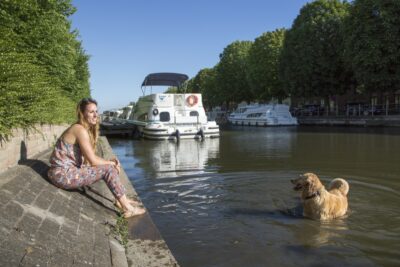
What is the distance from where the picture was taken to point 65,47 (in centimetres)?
1488

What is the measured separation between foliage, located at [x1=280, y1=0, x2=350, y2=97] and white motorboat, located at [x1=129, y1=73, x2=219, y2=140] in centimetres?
2036

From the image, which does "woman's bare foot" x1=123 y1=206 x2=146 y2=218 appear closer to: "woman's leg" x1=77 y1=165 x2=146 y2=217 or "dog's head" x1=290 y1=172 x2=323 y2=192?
"woman's leg" x1=77 y1=165 x2=146 y2=217

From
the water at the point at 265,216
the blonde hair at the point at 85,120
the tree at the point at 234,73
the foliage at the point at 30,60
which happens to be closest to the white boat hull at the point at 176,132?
the foliage at the point at 30,60

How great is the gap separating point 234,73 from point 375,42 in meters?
43.3

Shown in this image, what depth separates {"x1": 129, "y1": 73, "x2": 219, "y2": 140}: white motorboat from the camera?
3066cm

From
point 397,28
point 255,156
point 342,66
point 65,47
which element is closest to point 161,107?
point 255,156

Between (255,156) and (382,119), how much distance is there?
27.3 metres

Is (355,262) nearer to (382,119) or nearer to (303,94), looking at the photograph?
(382,119)

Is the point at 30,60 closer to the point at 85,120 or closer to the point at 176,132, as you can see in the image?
the point at 85,120

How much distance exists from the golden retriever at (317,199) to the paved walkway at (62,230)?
9.08ft

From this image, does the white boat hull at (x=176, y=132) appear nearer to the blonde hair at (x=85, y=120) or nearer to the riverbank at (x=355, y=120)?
the riverbank at (x=355, y=120)

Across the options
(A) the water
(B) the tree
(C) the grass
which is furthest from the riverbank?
(C) the grass

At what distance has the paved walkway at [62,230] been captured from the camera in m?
3.98

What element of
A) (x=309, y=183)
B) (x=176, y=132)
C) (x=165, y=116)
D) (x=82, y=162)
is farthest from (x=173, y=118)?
(x=82, y=162)
